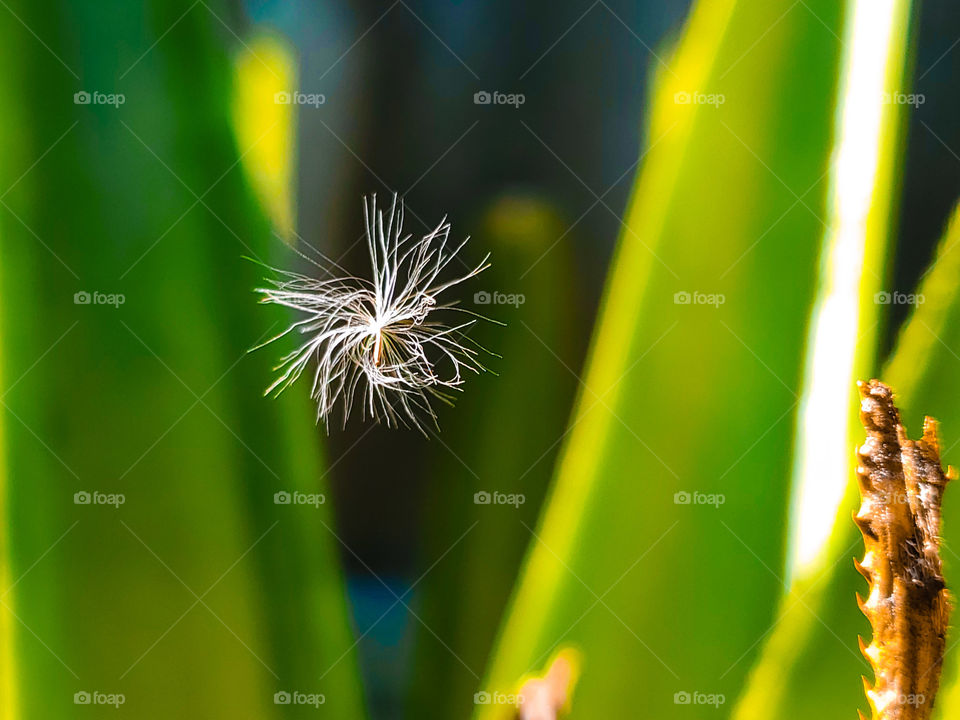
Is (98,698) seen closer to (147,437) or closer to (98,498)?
(98,498)

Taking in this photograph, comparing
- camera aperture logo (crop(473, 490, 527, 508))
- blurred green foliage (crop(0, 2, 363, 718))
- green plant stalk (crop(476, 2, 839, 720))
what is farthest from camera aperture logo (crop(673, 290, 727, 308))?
blurred green foliage (crop(0, 2, 363, 718))

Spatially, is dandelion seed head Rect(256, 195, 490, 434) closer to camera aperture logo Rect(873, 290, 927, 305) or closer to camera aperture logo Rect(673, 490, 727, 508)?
camera aperture logo Rect(673, 490, 727, 508)

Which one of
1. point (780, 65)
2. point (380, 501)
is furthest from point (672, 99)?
point (380, 501)

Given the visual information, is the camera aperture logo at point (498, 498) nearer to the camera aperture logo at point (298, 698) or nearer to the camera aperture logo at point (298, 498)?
the camera aperture logo at point (298, 498)

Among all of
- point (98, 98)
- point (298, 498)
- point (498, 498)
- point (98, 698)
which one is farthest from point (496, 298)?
point (98, 698)

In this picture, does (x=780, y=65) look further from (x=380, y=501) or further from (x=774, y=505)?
(x=380, y=501)
